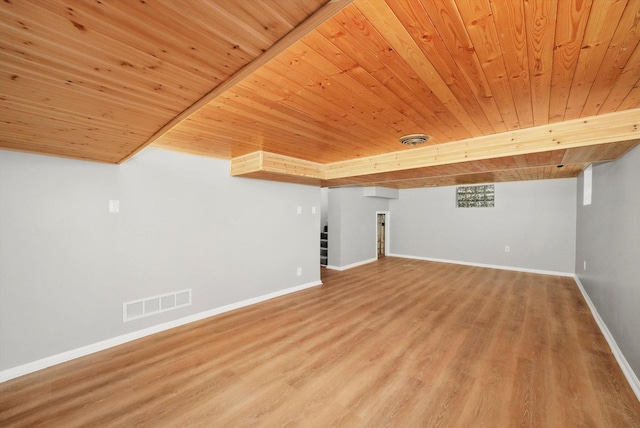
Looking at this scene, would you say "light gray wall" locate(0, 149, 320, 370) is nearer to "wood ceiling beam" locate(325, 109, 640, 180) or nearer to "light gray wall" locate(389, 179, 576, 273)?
"wood ceiling beam" locate(325, 109, 640, 180)

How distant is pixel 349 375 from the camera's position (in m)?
2.33

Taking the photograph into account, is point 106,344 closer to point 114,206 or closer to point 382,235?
point 114,206

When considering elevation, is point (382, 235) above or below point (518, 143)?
below

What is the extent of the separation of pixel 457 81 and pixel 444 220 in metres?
6.58

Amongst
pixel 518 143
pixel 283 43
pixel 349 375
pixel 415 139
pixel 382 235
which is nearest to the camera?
pixel 283 43

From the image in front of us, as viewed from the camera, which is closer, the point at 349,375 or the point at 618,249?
the point at 349,375

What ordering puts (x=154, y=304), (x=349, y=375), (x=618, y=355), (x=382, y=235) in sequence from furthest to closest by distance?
(x=382, y=235) < (x=154, y=304) < (x=618, y=355) < (x=349, y=375)

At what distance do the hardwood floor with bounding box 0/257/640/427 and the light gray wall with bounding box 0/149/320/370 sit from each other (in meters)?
0.37

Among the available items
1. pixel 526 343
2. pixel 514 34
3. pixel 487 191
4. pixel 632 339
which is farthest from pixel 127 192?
pixel 487 191

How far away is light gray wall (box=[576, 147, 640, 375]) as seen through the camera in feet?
7.30

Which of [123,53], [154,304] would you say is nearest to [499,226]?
[154,304]

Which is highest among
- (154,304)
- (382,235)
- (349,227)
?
(349,227)

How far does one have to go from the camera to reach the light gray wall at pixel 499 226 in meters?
5.86

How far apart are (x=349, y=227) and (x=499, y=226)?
3.84 m
